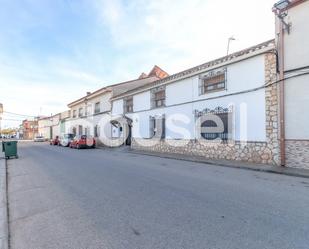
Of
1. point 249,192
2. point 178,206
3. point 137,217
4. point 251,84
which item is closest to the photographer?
point 137,217

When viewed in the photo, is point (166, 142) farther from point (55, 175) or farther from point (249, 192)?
point (249, 192)

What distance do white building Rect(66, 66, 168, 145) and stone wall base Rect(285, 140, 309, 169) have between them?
15.6 meters

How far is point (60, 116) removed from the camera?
47969 mm

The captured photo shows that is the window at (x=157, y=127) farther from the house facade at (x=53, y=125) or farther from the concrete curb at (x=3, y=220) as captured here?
the house facade at (x=53, y=125)

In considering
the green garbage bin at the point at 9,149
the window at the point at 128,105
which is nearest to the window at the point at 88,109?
the window at the point at 128,105

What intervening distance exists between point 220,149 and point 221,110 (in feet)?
6.55

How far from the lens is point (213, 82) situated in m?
13.3

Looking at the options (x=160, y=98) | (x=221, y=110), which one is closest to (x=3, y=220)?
(x=221, y=110)

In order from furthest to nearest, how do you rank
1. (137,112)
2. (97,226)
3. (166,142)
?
(137,112), (166,142), (97,226)

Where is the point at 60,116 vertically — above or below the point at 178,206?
above

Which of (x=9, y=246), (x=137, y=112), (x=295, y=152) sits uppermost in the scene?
(x=137, y=112)

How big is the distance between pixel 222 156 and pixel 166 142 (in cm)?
490

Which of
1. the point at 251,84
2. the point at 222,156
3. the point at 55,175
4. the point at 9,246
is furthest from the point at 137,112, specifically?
the point at 9,246

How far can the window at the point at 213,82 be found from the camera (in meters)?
12.7
